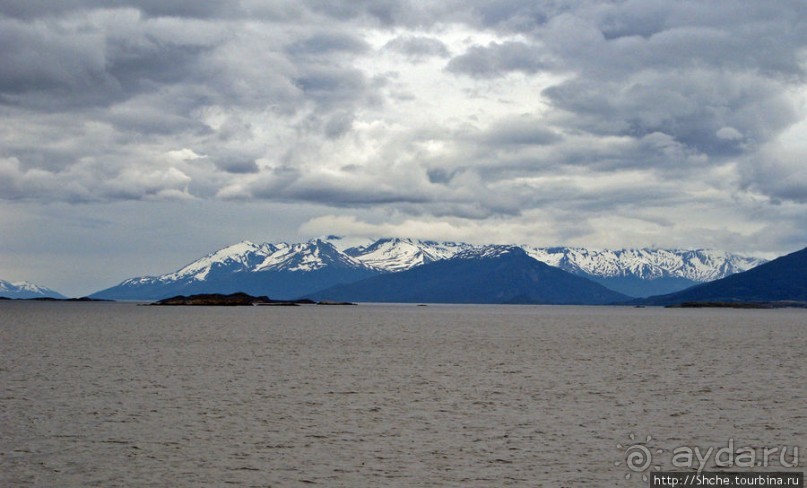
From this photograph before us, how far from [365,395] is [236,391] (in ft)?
32.1

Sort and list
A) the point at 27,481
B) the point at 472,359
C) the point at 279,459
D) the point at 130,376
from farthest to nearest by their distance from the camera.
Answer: the point at 472,359
the point at 130,376
the point at 279,459
the point at 27,481

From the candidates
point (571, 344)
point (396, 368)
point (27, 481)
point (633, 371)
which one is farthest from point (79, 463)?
point (571, 344)

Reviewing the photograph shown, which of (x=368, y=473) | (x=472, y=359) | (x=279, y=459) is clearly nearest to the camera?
(x=368, y=473)

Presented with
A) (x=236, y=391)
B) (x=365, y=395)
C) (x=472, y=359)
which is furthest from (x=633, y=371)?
(x=236, y=391)

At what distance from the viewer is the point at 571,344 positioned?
126 metres

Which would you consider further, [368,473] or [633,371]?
[633,371]

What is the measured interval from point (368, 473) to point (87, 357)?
64.7 m

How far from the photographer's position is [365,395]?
187ft

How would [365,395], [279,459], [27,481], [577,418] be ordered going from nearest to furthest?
[27,481]
[279,459]
[577,418]
[365,395]

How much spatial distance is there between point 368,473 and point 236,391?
2801cm

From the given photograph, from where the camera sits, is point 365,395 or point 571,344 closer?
point 365,395

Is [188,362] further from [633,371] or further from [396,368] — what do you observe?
[633,371]

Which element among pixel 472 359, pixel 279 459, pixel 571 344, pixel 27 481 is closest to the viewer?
pixel 27 481

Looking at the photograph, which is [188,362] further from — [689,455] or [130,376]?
[689,455]
